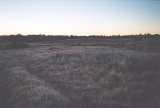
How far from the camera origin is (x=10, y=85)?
13.9m

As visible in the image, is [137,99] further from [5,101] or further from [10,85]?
[10,85]

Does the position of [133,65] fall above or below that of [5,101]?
above

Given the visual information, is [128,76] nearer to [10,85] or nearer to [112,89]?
[112,89]

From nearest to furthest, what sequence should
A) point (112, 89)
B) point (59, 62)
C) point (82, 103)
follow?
point (82, 103), point (112, 89), point (59, 62)

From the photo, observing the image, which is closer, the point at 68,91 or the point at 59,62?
the point at 68,91

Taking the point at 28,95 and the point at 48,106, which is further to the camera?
the point at 28,95

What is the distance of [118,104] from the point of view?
1027 centimetres

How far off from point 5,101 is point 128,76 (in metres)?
7.47

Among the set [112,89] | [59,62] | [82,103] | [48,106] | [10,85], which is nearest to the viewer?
[48,106]

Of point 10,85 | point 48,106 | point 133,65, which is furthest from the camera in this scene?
point 133,65

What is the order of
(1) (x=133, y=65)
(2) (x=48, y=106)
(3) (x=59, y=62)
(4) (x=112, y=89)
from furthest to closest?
(3) (x=59, y=62)
(1) (x=133, y=65)
(4) (x=112, y=89)
(2) (x=48, y=106)

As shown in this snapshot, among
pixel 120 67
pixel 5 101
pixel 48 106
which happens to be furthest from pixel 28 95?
pixel 120 67

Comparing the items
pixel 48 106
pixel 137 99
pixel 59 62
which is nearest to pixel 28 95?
pixel 48 106

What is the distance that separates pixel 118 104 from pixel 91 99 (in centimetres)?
142
